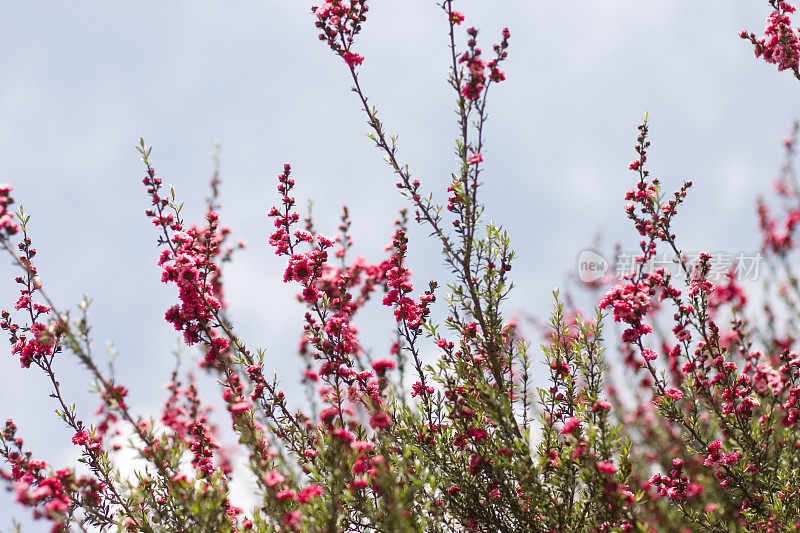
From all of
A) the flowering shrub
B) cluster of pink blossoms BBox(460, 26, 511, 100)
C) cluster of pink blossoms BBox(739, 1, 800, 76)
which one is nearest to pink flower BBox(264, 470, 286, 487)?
the flowering shrub

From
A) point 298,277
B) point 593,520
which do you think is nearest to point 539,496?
point 593,520

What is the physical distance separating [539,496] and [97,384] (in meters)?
3.37

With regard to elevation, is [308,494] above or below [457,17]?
below

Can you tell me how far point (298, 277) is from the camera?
5625 mm

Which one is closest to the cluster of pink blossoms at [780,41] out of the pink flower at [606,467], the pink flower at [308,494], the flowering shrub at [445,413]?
the flowering shrub at [445,413]

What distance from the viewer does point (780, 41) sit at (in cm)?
690

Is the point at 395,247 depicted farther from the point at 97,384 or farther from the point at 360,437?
the point at 97,384

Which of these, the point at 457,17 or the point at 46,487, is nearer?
the point at 46,487

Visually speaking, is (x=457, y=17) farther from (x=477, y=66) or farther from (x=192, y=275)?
(x=192, y=275)

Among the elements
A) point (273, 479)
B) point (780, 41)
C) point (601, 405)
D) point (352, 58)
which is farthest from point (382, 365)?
point (780, 41)

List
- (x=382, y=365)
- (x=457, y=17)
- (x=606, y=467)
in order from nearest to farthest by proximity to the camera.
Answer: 1. (x=382, y=365)
2. (x=606, y=467)
3. (x=457, y=17)

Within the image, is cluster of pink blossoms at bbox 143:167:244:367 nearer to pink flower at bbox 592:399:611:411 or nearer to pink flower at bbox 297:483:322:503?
pink flower at bbox 297:483:322:503

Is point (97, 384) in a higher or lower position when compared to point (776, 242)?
lower

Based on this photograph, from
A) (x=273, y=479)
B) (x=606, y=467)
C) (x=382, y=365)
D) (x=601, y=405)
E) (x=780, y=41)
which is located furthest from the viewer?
(x=780, y=41)
